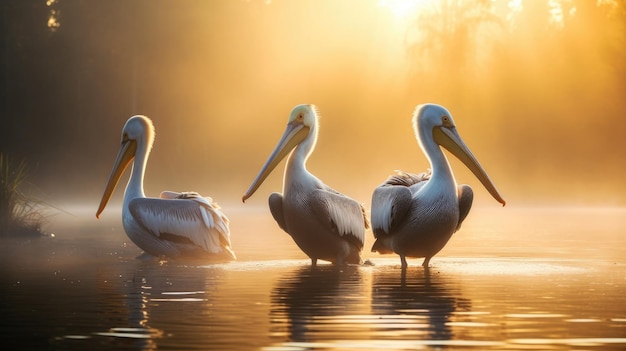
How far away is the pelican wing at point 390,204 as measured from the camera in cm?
1050

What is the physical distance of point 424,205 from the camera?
414 inches

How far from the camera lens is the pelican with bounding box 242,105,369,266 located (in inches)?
436

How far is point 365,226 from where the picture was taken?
11.5 metres

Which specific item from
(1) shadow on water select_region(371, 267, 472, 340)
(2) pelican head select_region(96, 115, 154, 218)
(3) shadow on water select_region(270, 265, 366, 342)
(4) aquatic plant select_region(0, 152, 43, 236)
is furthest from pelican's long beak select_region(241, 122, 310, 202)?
(4) aquatic plant select_region(0, 152, 43, 236)

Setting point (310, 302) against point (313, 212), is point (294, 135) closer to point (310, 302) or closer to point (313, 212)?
point (313, 212)

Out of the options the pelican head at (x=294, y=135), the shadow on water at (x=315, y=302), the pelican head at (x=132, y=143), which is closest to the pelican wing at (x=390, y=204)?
the shadow on water at (x=315, y=302)

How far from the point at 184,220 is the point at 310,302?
3.88 metres

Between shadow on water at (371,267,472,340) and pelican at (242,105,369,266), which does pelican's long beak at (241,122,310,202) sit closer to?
pelican at (242,105,369,266)

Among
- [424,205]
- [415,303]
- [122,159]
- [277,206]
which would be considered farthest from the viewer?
[122,159]

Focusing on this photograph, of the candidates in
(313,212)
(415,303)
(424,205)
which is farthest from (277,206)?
(415,303)

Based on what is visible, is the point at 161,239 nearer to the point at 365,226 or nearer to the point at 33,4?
the point at 365,226

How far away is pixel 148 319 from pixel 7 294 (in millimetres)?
1964

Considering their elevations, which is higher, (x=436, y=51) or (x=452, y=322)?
(x=436, y=51)

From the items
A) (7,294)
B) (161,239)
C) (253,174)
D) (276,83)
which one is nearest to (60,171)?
(253,174)
